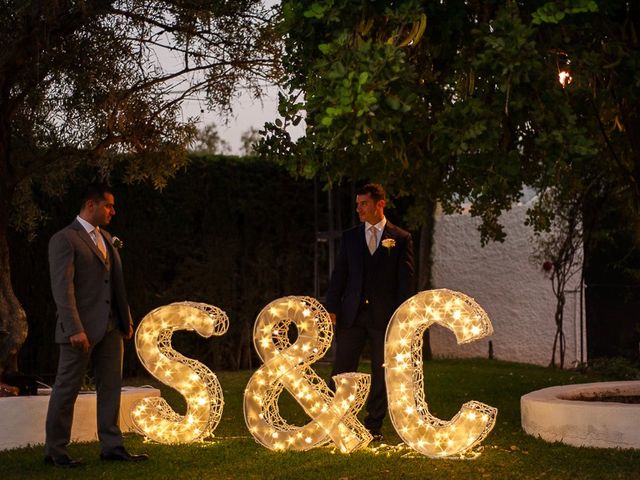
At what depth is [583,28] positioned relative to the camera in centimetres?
736

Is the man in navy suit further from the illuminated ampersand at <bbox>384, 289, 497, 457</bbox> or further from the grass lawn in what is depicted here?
the illuminated ampersand at <bbox>384, 289, 497, 457</bbox>

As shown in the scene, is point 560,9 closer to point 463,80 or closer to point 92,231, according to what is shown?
point 463,80

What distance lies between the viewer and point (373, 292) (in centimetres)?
944

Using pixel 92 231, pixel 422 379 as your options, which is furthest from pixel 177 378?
pixel 422 379

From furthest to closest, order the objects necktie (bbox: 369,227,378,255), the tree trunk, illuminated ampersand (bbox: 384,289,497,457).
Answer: the tree trunk
necktie (bbox: 369,227,378,255)
illuminated ampersand (bbox: 384,289,497,457)

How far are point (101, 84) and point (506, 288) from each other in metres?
8.59

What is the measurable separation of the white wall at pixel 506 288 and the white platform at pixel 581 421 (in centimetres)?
785

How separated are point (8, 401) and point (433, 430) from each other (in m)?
3.49

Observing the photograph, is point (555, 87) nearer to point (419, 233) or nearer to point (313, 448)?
point (313, 448)

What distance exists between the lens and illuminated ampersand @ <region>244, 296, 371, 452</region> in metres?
8.57

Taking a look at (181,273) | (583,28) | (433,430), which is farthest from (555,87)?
(181,273)

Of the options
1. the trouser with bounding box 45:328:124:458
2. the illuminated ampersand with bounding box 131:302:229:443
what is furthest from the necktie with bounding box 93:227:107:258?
the illuminated ampersand with bounding box 131:302:229:443

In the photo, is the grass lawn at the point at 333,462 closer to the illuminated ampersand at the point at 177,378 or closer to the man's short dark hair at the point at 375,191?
the illuminated ampersand at the point at 177,378

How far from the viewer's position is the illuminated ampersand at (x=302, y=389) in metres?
8.57
